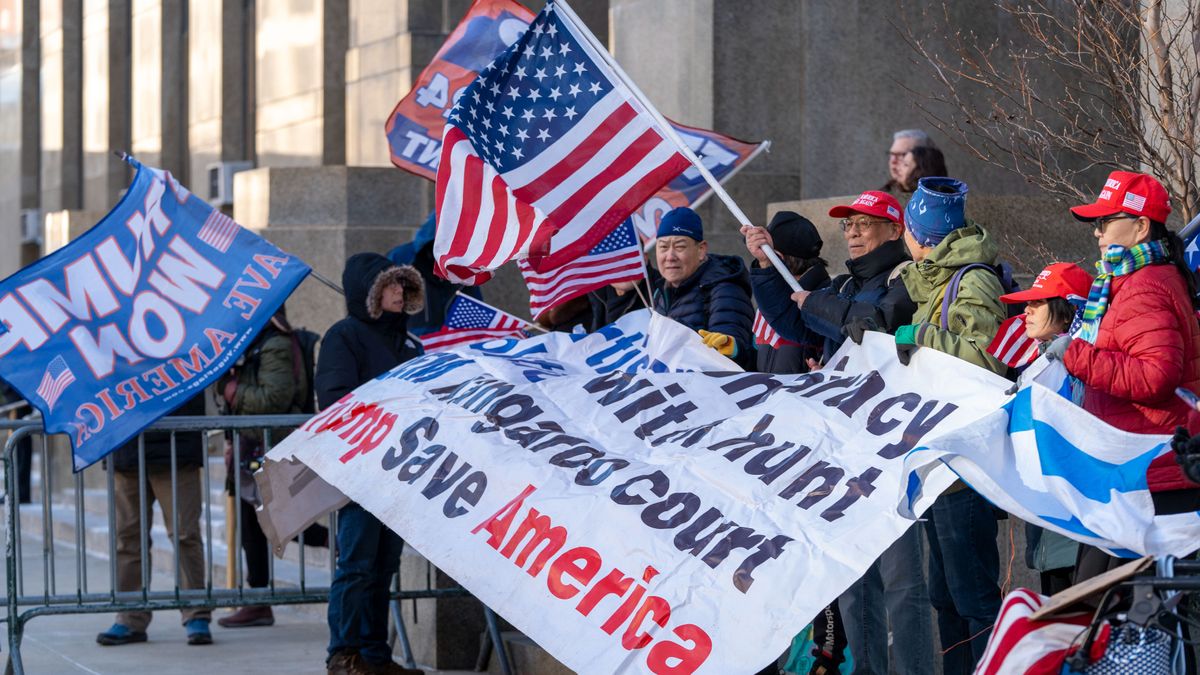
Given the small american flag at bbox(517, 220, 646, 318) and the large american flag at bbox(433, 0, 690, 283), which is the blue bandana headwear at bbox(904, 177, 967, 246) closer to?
the large american flag at bbox(433, 0, 690, 283)

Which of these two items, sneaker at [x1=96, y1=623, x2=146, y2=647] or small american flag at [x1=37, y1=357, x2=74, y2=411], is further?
sneaker at [x1=96, y1=623, x2=146, y2=647]

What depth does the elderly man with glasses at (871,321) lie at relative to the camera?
21.0ft

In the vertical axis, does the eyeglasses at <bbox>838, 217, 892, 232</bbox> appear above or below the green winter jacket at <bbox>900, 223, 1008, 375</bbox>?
above

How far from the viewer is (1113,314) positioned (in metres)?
5.64

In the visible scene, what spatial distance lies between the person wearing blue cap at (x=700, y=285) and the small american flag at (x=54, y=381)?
9.17 feet

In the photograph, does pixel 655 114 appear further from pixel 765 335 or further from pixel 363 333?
pixel 363 333

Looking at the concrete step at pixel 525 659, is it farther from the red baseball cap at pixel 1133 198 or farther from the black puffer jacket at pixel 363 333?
the red baseball cap at pixel 1133 198

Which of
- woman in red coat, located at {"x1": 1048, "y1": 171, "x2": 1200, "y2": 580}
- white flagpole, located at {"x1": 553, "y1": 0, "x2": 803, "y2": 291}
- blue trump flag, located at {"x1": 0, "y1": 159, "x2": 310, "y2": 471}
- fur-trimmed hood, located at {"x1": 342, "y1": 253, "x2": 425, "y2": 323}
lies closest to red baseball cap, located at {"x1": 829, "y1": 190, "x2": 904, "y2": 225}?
white flagpole, located at {"x1": 553, "y1": 0, "x2": 803, "y2": 291}

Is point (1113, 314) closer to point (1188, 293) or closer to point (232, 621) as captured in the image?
point (1188, 293)

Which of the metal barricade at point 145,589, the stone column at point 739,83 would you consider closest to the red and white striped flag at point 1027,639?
the metal barricade at point 145,589

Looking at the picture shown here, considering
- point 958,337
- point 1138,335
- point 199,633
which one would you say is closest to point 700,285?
point 958,337

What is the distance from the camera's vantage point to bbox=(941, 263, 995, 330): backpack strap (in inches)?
251

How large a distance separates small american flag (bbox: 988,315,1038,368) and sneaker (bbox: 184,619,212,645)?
5513 millimetres

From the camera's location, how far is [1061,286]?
5938mm
